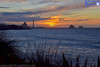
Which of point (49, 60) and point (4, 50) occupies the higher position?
point (49, 60)

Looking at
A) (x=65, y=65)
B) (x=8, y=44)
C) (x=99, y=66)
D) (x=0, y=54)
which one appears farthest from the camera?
(x=8, y=44)

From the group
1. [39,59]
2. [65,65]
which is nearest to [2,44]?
[39,59]

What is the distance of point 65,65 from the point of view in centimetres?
305

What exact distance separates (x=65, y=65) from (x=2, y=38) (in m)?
3.99

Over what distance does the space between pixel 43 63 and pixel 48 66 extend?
0.13 m

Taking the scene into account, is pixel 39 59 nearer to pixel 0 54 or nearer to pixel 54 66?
pixel 54 66

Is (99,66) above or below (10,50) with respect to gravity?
above

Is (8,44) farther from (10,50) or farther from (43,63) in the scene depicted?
(43,63)

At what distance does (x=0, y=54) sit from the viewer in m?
5.45

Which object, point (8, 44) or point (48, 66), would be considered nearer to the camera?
point (48, 66)

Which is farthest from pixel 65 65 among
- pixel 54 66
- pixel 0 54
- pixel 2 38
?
pixel 2 38

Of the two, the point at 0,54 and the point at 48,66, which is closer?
the point at 48,66

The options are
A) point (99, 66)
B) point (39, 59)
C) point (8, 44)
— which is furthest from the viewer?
point (8, 44)

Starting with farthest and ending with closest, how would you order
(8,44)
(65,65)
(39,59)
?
(8,44), (39,59), (65,65)
